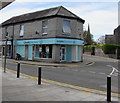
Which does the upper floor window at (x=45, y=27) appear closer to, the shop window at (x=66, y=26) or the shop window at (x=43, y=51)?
A: the shop window at (x=43, y=51)

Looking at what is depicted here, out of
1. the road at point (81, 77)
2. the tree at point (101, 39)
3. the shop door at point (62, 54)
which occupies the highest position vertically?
the tree at point (101, 39)

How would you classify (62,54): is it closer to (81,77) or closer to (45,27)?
(45,27)

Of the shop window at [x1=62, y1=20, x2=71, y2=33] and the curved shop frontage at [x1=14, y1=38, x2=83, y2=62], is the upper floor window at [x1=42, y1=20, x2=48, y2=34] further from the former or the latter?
the shop window at [x1=62, y1=20, x2=71, y2=33]

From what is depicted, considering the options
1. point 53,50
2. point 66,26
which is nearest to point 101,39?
point 66,26

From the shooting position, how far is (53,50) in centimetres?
1908

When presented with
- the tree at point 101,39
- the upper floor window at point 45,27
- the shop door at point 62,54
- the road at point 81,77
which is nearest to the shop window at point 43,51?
the shop door at point 62,54

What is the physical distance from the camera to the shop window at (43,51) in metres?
19.9

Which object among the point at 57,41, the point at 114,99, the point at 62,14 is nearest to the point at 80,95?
the point at 114,99

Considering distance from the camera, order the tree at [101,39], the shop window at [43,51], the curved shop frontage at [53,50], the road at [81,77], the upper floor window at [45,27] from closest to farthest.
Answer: the road at [81,77] < the curved shop frontage at [53,50] < the shop window at [43,51] < the upper floor window at [45,27] < the tree at [101,39]

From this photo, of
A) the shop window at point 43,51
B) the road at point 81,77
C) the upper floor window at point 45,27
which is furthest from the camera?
the upper floor window at point 45,27

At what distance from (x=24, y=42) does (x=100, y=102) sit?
62.7 feet

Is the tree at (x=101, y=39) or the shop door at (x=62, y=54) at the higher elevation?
the tree at (x=101, y=39)

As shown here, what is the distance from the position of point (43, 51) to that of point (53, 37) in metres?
2.94

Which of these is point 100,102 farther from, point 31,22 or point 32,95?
point 31,22
